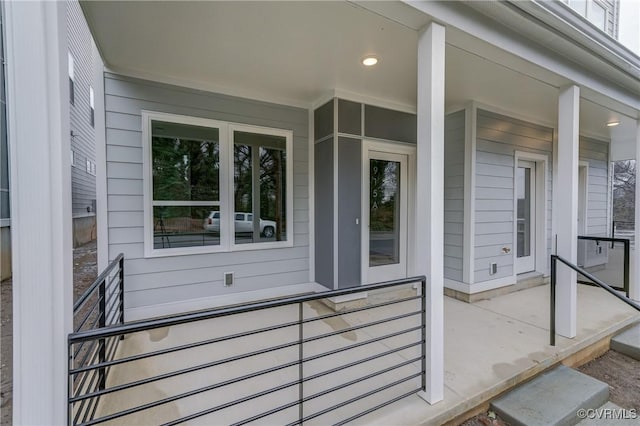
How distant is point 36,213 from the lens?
1062 millimetres

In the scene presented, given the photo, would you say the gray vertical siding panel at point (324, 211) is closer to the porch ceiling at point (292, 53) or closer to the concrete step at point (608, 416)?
the porch ceiling at point (292, 53)

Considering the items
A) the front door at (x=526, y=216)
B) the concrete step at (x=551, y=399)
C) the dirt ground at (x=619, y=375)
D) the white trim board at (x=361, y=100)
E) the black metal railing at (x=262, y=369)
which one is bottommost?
the dirt ground at (x=619, y=375)

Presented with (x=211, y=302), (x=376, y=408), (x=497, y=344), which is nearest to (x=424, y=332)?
(x=376, y=408)

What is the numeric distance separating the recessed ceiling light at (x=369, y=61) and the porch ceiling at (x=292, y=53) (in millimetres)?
60

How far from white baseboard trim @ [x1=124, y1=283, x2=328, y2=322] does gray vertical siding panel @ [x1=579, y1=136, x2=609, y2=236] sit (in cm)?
609

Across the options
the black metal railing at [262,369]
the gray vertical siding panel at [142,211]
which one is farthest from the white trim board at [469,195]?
the gray vertical siding panel at [142,211]

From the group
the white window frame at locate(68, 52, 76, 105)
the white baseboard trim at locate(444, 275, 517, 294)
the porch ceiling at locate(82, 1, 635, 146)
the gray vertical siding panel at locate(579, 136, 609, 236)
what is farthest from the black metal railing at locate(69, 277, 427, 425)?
the white window frame at locate(68, 52, 76, 105)

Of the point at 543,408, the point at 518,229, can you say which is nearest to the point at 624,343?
the point at 543,408

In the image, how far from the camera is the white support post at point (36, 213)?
1.04m

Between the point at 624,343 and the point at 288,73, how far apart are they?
14.6 ft

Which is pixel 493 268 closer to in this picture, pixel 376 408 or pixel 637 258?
pixel 637 258

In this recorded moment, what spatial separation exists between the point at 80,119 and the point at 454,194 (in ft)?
37.7

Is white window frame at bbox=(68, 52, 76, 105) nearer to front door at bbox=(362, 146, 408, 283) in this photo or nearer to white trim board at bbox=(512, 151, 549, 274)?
front door at bbox=(362, 146, 408, 283)

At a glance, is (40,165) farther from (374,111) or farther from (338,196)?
(374,111)
